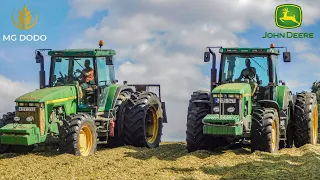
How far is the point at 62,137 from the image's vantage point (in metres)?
12.4

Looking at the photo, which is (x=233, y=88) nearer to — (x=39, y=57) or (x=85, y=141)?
(x=85, y=141)

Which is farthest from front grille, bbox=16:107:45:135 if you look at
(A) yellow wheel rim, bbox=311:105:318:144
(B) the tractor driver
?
(A) yellow wheel rim, bbox=311:105:318:144

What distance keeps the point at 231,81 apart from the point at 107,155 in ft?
13.0

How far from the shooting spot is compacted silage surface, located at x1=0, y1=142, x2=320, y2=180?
10242 millimetres

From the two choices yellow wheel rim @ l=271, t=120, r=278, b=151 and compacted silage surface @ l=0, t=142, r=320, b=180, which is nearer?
compacted silage surface @ l=0, t=142, r=320, b=180

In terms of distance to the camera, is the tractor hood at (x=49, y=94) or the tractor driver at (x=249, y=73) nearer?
the tractor hood at (x=49, y=94)

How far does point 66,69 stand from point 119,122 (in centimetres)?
203

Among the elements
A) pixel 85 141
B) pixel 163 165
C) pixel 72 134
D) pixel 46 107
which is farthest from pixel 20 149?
pixel 163 165

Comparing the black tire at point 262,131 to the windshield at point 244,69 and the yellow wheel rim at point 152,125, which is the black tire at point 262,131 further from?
the yellow wheel rim at point 152,125

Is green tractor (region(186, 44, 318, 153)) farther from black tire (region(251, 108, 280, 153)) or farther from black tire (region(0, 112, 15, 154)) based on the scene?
black tire (region(0, 112, 15, 154))

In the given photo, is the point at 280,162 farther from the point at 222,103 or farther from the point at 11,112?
the point at 11,112

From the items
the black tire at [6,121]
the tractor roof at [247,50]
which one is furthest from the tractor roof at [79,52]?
the tractor roof at [247,50]

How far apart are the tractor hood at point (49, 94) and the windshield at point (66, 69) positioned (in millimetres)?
498

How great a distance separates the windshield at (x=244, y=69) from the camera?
14672mm
